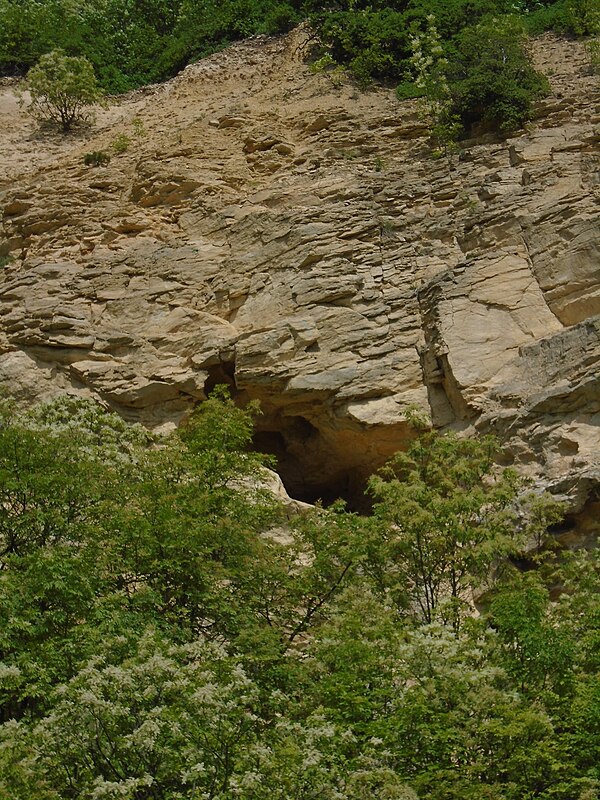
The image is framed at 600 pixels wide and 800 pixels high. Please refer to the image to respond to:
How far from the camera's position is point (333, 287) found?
24.0 meters

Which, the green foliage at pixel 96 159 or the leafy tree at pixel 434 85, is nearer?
the leafy tree at pixel 434 85

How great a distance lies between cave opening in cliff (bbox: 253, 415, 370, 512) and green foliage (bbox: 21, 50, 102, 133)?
585 inches

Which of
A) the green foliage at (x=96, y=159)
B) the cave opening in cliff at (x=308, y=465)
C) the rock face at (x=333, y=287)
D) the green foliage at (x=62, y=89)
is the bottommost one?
the cave opening in cliff at (x=308, y=465)

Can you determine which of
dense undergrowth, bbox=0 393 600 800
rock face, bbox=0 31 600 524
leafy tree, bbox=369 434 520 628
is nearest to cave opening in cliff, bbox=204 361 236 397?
rock face, bbox=0 31 600 524

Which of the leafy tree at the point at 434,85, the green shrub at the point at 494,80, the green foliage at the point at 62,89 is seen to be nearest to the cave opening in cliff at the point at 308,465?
the leafy tree at the point at 434,85

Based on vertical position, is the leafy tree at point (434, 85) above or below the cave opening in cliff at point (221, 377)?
above

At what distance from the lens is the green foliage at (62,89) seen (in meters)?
35.8

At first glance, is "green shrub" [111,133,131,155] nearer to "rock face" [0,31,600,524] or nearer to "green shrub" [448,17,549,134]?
"rock face" [0,31,600,524]

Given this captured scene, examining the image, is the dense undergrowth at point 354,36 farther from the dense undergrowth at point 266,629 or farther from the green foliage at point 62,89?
the dense undergrowth at point 266,629

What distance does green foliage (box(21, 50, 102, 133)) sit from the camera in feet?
117

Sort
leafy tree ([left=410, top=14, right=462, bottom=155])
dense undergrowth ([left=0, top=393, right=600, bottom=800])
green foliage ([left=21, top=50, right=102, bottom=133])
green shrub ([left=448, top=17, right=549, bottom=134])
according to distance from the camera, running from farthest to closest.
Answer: green foliage ([left=21, top=50, right=102, bottom=133]) < leafy tree ([left=410, top=14, right=462, bottom=155]) < green shrub ([left=448, top=17, right=549, bottom=134]) < dense undergrowth ([left=0, top=393, right=600, bottom=800])

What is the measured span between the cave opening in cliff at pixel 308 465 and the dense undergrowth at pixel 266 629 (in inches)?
80.2

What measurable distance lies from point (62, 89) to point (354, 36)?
8271 millimetres

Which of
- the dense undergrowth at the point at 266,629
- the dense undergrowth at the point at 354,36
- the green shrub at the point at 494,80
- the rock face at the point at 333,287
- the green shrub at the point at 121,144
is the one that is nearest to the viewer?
the dense undergrowth at the point at 266,629
